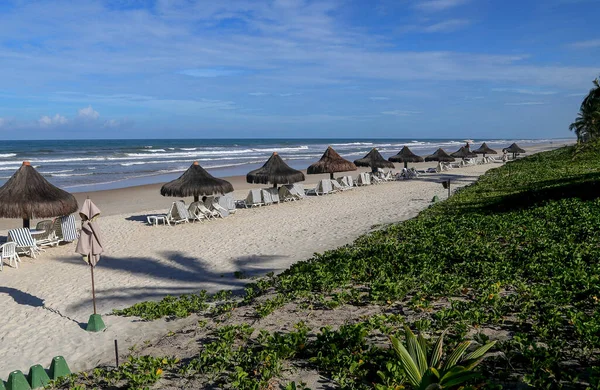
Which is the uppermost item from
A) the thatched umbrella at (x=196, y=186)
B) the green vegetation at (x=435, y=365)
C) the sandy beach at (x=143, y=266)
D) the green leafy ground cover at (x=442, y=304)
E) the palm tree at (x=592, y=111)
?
the palm tree at (x=592, y=111)

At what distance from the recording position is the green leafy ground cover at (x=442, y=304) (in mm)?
3945

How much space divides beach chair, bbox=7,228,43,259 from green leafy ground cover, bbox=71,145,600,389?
529 centimetres

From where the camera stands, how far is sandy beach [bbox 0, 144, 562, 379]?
6348 millimetres

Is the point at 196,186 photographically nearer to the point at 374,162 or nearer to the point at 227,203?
the point at 227,203

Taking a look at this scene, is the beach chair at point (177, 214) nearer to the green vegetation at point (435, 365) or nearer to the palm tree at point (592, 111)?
the green vegetation at point (435, 365)

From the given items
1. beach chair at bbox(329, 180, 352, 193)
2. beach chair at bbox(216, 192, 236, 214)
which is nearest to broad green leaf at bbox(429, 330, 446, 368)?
beach chair at bbox(216, 192, 236, 214)

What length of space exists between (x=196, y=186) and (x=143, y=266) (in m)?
5.53

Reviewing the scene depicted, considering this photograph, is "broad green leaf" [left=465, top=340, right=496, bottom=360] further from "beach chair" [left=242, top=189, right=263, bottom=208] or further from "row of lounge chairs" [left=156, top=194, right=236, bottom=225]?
"beach chair" [left=242, top=189, right=263, bottom=208]

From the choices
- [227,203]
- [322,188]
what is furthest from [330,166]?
[227,203]

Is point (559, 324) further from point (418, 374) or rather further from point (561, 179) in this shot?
point (561, 179)

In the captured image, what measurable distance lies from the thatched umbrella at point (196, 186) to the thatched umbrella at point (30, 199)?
354 cm

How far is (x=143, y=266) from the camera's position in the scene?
9992 mm

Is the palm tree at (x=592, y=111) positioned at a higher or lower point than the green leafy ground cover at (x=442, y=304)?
higher

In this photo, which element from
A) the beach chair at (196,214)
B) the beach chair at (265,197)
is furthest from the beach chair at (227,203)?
the beach chair at (265,197)
